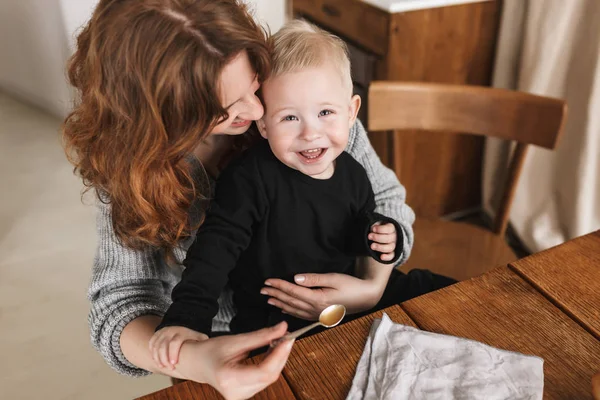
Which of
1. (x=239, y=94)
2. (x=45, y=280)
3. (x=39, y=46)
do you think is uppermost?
(x=239, y=94)

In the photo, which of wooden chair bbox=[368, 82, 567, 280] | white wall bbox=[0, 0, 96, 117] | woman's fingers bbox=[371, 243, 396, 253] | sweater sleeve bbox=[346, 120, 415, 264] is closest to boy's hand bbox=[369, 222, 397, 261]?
woman's fingers bbox=[371, 243, 396, 253]

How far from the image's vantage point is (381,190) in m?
1.14

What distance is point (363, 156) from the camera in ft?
3.68

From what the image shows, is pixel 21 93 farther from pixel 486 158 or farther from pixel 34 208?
pixel 486 158

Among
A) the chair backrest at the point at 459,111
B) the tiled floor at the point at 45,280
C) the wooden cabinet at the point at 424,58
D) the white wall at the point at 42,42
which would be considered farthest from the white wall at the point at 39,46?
the chair backrest at the point at 459,111

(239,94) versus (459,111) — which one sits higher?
(239,94)

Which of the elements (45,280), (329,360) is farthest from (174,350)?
(45,280)

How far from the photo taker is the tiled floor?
1.69 meters

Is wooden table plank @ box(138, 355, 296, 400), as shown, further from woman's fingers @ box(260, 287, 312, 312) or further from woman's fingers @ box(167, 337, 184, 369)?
woman's fingers @ box(260, 287, 312, 312)

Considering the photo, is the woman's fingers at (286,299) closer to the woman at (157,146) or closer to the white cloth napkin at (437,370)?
the woman at (157,146)

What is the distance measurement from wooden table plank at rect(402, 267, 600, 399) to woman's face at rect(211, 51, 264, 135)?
0.37 metres

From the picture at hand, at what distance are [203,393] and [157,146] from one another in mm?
326

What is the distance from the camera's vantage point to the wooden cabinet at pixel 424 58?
182 cm

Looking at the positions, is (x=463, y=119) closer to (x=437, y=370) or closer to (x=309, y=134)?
(x=309, y=134)
